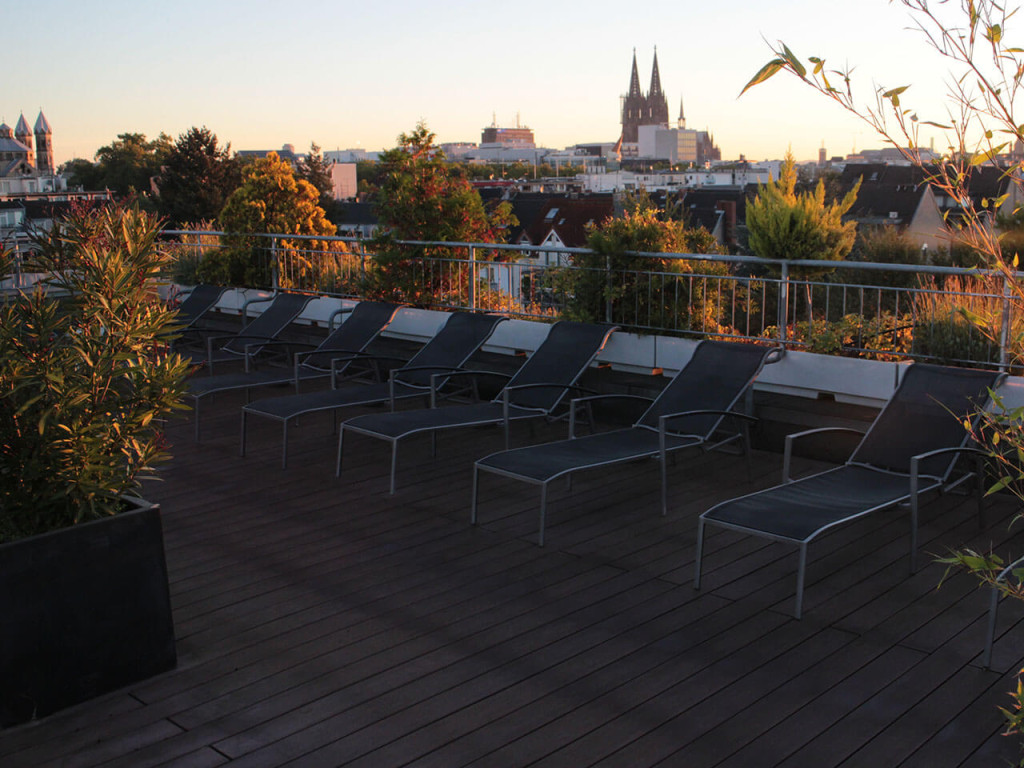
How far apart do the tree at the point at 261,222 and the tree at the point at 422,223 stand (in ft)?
6.36

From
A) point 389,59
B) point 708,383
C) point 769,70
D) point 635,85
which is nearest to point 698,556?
point 708,383

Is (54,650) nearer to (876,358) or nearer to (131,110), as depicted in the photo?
(876,358)

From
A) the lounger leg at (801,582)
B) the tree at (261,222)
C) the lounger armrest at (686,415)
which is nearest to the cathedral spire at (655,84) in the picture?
the tree at (261,222)

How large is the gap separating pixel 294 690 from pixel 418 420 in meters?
2.55

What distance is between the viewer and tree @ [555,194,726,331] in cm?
682

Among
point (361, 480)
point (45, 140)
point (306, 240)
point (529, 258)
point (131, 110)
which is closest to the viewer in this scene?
point (361, 480)

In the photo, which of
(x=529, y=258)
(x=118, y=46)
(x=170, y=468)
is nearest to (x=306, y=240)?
(x=529, y=258)

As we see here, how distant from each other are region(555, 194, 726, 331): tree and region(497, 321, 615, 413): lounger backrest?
499mm

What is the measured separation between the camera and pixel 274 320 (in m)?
8.44

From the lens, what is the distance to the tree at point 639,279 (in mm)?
6816

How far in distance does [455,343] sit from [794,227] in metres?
2.51

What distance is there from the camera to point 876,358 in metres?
5.87

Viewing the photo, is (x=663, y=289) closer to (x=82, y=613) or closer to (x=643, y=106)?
(x=82, y=613)

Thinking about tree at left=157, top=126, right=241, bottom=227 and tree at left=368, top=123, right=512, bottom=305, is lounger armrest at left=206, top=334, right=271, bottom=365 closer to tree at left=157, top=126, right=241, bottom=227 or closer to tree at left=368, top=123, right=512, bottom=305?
tree at left=368, top=123, right=512, bottom=305
